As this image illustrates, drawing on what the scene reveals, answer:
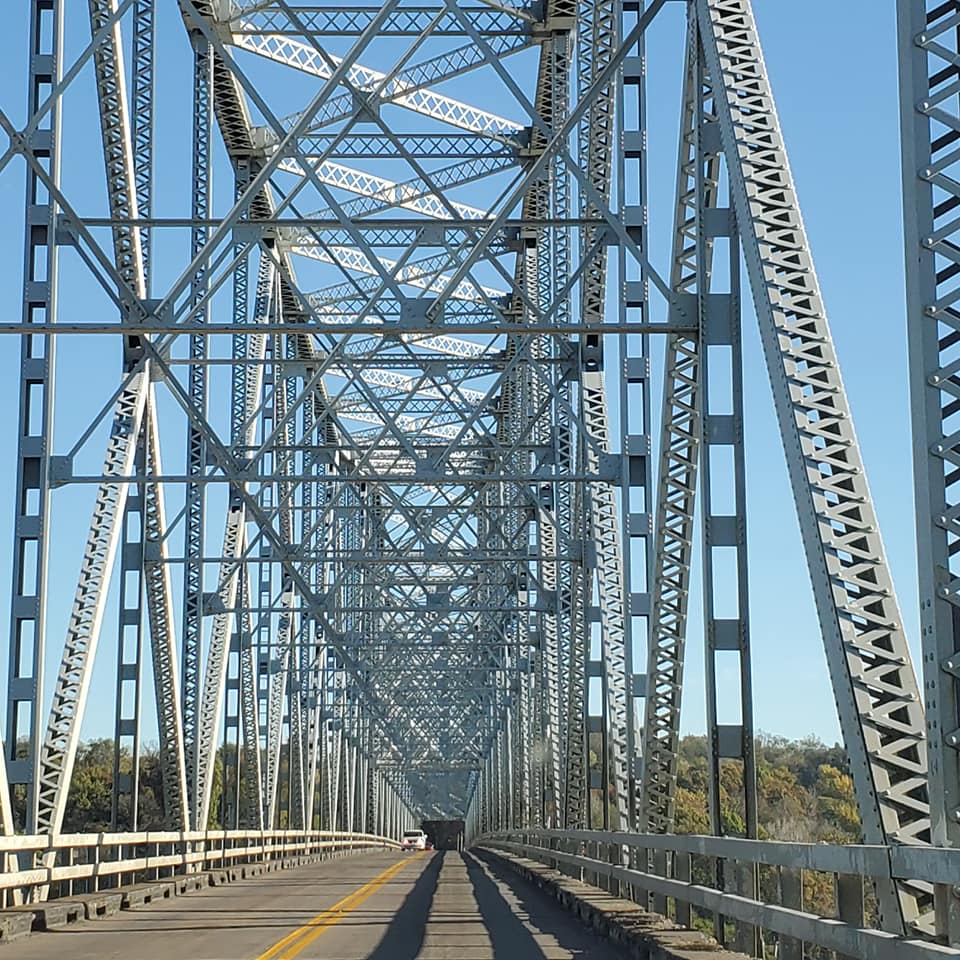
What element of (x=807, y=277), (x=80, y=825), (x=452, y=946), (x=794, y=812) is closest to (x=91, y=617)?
(x=452, y=946)

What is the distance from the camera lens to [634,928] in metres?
15.0

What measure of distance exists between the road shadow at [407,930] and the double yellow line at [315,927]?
2.04ft

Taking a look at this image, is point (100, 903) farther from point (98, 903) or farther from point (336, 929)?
point (336, 929)

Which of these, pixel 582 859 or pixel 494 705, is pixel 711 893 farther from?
pixel 494 705

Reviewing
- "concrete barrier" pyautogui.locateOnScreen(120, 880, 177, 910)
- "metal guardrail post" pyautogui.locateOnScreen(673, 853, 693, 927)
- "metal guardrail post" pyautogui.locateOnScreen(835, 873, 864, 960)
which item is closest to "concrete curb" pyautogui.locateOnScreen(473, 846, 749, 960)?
"metal guardrail post" pyautogui.locateOnScreen(673, 853, 693, 927)

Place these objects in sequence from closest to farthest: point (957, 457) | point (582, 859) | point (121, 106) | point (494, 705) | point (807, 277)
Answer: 1. point (957, 457)
2. point (807, 277)
3. point (582, 859)
4. point (121, 106)
5. point (494, 705)

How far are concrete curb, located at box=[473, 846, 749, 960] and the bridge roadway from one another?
17 centimetres

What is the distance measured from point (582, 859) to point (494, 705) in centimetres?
5823

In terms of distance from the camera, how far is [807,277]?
13.7 metres

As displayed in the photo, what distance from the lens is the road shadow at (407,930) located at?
15.1 metres

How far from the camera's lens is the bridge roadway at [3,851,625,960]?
15164mm


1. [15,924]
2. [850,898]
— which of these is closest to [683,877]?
[850,898]

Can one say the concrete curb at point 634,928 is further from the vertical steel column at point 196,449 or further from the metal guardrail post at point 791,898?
the vertical steel column at point 196,449

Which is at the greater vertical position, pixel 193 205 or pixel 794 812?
pixel 193 205
